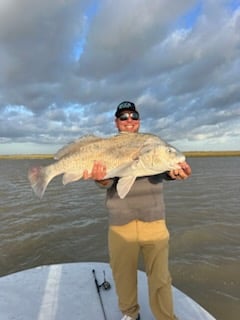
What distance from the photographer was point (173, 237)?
33.9 feet

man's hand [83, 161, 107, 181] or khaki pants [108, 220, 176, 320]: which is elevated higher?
man's hand [83, 161, 107, 181]

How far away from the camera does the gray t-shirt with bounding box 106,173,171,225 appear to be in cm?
379

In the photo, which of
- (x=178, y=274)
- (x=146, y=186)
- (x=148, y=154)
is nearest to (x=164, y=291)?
(x=146, y=186)

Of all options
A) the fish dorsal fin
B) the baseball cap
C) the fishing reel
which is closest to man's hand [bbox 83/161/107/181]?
the fish dorsal fin

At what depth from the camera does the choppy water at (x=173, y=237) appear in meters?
7.20

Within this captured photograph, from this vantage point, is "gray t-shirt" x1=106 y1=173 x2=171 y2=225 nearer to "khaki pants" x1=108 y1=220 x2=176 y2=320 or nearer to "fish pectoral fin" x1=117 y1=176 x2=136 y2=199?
"khaki pants" x1=108 y1=220 x2=176 y2=320

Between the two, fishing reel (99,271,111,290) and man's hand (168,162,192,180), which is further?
fishing reel (99,271,111,290)

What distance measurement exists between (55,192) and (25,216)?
21.2 ft

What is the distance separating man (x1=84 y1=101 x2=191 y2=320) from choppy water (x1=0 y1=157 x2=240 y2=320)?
9.19 ft

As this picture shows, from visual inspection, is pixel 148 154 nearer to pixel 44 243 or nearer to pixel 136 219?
pixel 136 219

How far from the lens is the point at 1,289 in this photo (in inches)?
199

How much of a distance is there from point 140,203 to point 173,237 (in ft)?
22.7

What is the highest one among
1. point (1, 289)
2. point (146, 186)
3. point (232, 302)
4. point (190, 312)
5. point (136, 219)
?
point (146, 186)

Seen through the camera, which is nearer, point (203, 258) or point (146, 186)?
point (146, 186)
